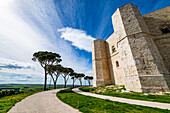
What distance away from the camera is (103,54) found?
1992 cm

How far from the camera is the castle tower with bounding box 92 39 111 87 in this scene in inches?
692

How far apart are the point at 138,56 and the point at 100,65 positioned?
33.3 ft

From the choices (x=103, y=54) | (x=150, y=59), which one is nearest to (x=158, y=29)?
(x=150, y=59)

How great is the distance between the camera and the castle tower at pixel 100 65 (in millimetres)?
17578

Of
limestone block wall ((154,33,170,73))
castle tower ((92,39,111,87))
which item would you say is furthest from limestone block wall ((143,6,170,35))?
castle tower ((92,39,111,87))

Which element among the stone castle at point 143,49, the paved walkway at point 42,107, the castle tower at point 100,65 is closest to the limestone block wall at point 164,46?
the stone castle at point 143,49

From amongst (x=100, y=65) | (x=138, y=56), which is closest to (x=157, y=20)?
(x=138, y=56)

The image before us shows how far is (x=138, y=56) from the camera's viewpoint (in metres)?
9.31

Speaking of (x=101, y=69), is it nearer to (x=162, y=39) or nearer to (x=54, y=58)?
(x=162, y=39)

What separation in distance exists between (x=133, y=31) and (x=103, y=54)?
10226mm

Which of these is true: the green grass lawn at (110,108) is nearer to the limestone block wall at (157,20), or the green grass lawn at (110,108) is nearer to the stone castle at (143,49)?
the stone castle at (143,49)

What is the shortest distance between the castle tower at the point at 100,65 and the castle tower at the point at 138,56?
8.18 metres

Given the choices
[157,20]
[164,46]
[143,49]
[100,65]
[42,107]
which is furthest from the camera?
[100,65]

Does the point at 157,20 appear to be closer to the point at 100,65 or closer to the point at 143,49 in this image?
the point at 143,49
